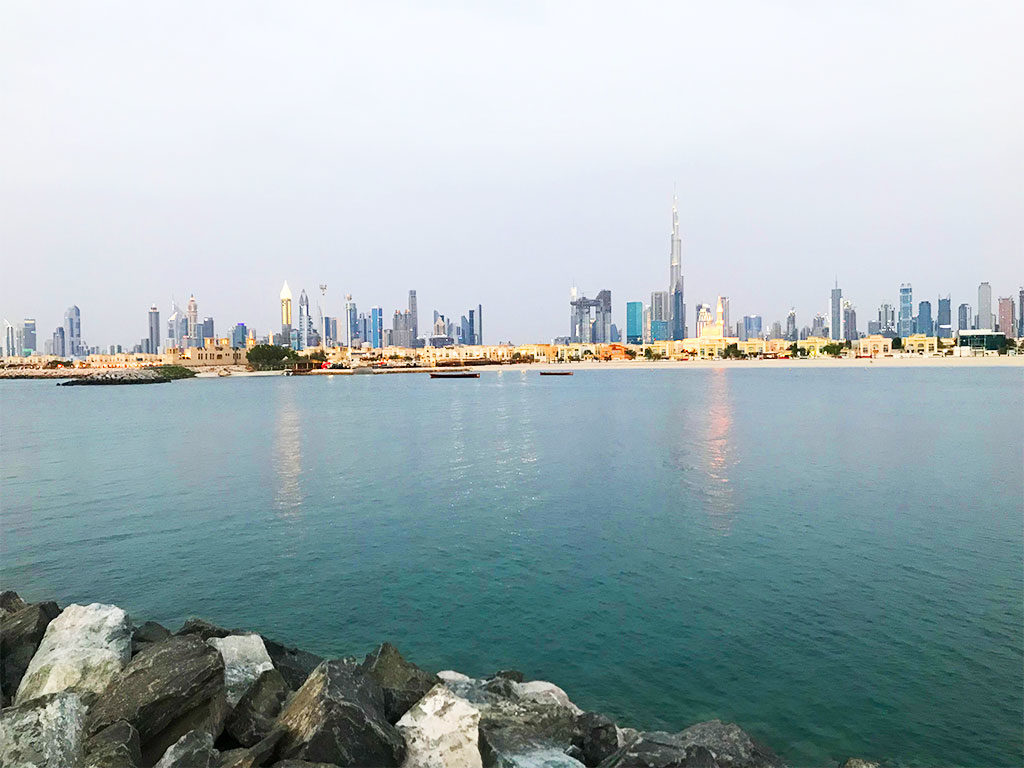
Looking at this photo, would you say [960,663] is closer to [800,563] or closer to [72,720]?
[800,563]

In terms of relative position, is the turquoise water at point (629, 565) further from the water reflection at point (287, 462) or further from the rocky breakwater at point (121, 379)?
the rocky breakwater at point (121, 379)

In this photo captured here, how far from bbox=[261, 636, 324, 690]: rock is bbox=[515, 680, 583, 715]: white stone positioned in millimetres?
3039

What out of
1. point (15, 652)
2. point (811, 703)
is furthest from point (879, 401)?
point (15, 652)

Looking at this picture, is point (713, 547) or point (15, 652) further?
point (713, 547)

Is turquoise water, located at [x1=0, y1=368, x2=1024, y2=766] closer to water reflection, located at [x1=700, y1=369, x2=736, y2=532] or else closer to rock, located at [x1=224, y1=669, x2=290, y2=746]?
water reflection, located at [x1=700, y1=369, x2=736, y2=532]

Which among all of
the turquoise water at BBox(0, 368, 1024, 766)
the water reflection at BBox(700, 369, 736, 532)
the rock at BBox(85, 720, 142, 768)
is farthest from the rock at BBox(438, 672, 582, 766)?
the water reflection at BBox(700, 369, 736, 532)

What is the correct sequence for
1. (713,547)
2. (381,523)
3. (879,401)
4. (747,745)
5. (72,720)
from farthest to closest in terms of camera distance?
(879,401) → (381,523) → (713,547) → (747,745) → (72,720)

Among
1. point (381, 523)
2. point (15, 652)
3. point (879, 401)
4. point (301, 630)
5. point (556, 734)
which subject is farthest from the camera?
point (879, 401)

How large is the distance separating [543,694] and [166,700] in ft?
16.1

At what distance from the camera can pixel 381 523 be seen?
21.8 m

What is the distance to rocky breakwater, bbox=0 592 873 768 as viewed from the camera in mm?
6227

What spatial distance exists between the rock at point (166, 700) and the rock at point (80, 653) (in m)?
1.33

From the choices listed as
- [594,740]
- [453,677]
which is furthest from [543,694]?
[594,740]

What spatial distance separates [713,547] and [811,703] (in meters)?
8.14
